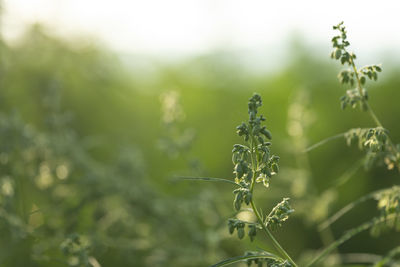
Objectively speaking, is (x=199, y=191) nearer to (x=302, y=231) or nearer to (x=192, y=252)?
(x=192, y=252)

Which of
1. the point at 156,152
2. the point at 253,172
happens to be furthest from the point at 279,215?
the point at 156,152

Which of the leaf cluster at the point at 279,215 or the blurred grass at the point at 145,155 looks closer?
the leaf cluster at the point at 279,215

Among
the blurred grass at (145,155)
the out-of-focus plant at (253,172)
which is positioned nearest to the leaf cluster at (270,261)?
the out-of-focus plant at (253,172)

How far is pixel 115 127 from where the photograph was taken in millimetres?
4695

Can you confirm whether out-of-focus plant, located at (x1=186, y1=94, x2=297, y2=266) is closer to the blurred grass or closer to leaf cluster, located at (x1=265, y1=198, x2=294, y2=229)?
leaf cluster, located at (x1=265, y1=198, x2=294, y2=229)

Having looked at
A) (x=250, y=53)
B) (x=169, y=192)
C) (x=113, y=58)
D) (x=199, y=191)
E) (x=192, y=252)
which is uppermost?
(x=250, y=53)

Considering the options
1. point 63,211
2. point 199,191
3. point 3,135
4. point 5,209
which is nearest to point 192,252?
point 199,191

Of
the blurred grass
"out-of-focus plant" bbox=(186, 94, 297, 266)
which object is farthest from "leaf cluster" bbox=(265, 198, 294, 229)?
the blurred grass

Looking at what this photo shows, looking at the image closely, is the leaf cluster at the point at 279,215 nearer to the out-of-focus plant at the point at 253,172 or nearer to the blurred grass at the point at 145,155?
the out-of-focus plant at the point at 253,172

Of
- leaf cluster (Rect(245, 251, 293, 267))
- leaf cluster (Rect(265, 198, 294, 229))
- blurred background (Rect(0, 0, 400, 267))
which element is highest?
blurred background (Rect(0, 0, 400, 267))

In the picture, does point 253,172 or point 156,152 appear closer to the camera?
point 253,172

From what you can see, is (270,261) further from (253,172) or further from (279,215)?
(253,172)

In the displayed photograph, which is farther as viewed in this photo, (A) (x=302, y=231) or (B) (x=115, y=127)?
(B) (x=115, y=127)

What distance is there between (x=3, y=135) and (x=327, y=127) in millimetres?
2582
